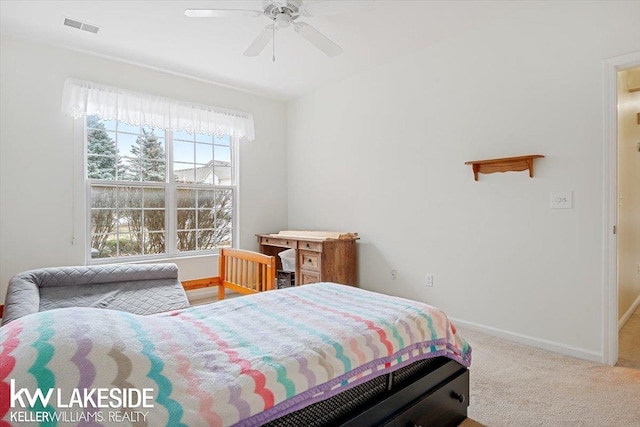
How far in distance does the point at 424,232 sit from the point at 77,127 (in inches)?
138

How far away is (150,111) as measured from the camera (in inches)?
148

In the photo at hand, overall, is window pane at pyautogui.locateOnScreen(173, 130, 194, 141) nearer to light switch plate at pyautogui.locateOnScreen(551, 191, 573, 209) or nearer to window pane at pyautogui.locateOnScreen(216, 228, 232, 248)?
window pane at pyautogui.locateOnScreen(216, 228, 232, 248)

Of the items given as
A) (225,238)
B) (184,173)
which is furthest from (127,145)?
(225,238)

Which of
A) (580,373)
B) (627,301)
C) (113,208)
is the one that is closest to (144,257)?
(113,208)

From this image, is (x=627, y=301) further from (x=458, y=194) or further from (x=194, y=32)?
(x=194, y=32)

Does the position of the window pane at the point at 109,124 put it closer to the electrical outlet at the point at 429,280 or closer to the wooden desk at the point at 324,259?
the wooden desk at the point at 324,259

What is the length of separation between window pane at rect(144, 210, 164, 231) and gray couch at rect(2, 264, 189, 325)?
1052 millimetres

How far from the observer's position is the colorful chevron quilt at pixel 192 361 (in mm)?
817

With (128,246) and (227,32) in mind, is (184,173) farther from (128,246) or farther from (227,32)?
(227,32)

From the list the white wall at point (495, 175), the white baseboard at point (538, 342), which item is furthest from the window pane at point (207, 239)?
the white baseboard at point (538, 342)

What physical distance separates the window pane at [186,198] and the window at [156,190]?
0.4 inches

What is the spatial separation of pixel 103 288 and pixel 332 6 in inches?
103

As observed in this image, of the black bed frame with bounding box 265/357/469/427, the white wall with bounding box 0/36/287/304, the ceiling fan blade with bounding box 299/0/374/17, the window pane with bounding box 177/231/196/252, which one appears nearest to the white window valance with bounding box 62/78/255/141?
the white wall with bounding box 0/36/287/304

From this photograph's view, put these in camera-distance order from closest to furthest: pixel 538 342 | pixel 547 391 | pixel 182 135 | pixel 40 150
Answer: pixel 547 391 → pixel 538 342 → pixel 40 150 → pixel 182 135
